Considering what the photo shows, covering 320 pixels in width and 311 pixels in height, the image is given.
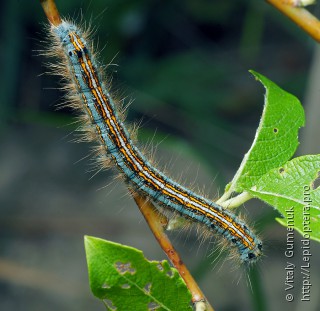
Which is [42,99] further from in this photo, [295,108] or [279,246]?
[295,108]

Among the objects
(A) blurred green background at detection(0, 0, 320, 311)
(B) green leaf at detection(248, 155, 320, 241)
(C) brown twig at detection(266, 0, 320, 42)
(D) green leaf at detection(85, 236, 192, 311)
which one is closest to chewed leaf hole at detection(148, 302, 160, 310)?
(D) green leaf at detection(85, 236, 192, 311)

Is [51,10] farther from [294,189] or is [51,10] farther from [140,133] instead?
[140,133]

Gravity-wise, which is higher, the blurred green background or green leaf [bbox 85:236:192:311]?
green leaf [bbox 85:236:192:311]

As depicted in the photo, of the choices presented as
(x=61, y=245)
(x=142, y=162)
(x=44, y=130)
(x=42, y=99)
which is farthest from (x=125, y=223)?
(x=142, y=162)

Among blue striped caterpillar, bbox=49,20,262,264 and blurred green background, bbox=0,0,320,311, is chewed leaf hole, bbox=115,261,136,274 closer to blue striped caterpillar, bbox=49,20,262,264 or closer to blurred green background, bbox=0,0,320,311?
blue striped caterpillar, bbox=49,20,262,264

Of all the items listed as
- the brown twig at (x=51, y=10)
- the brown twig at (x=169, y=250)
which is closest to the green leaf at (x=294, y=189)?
the brown twig at (x=169, y=250)

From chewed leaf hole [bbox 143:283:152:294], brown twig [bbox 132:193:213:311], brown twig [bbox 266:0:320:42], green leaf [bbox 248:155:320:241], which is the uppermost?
brown twig [bbox 266:0:320:42]
